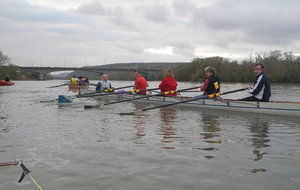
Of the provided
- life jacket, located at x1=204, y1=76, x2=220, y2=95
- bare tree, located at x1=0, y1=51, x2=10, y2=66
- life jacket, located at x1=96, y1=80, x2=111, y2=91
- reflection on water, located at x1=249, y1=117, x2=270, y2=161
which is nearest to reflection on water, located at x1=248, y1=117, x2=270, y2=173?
reflection on water, located at x1=249, y1=117, x2=270, y2=161

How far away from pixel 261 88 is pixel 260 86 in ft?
0.51

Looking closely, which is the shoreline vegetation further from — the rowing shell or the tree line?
the rowing shell

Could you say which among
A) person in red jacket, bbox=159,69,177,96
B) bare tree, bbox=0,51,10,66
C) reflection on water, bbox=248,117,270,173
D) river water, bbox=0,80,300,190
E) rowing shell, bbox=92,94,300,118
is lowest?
river water, bbox=0,80,300,190

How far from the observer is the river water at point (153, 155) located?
4.42 metres

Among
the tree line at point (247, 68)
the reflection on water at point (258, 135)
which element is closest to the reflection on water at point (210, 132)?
the reflection on water at point (258, 135)

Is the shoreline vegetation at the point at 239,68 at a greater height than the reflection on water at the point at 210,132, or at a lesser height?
greater

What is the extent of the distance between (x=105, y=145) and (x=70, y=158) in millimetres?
1134

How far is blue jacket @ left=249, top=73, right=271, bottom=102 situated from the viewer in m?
11.2

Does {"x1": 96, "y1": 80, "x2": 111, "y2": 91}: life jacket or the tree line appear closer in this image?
{"x1": 96, "y1": 80, "x2": 111, "y2": 91}: life jacket

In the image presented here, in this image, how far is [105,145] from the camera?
669cm

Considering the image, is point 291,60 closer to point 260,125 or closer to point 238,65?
point 238,65

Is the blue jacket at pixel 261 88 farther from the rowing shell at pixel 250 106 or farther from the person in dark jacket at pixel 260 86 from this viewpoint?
the rowing shell at pixel 250 106

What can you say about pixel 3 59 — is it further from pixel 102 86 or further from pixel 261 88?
pixel 261 88

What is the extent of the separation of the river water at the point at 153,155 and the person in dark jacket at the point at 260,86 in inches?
85.8
